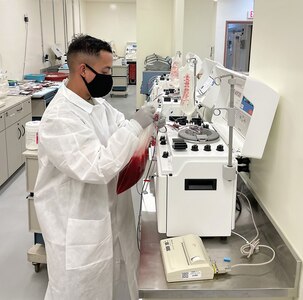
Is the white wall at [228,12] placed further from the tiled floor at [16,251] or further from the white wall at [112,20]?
the white wall at [112,20]

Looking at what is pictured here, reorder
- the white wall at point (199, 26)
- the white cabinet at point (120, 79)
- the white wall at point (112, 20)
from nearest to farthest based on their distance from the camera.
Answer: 1. the white wall at point (199, 26)
2. the white cabinet at point (120, 79)
3. the white wall at point (112, 20)

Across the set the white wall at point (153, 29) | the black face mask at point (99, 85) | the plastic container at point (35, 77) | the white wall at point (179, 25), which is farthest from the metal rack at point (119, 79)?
the black face mask at point (99, 85)

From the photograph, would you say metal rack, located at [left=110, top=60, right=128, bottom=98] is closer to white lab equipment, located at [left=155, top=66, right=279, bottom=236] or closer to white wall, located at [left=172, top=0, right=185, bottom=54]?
white wall, located at [left=172, top=0, right=185, bottom=54]

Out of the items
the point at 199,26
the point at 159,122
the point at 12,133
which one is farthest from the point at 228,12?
the point at 159,122

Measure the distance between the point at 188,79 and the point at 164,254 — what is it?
3.31 feet

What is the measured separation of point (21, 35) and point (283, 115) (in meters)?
6.02

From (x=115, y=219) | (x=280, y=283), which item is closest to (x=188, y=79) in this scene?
(x=115, y=219)

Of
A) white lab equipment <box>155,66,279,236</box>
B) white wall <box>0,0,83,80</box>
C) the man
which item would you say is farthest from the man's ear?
white wall <box>0,0,83,80</box>

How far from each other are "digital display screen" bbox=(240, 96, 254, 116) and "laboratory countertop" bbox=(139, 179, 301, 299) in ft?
1.38

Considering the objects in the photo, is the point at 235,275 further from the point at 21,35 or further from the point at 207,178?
the point at 21,35

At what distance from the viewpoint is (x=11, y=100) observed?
14.1ft

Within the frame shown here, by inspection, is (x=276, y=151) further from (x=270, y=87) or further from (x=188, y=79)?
(x=188, y=79)

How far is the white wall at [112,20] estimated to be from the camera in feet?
39.9

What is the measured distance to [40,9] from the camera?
24.2 ft
